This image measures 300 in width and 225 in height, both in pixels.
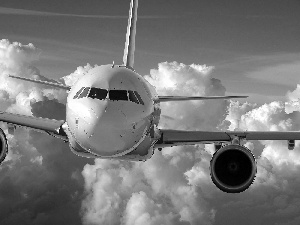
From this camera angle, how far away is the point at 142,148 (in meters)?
22.1

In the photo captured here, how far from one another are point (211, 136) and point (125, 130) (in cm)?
816

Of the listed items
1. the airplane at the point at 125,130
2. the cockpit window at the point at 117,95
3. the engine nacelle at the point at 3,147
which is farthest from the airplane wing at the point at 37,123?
the cockpit window at the point at 117,95

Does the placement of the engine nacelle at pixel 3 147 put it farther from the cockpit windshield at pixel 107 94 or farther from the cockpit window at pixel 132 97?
the cockpit window at pixel 132 97

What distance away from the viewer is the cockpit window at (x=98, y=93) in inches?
710

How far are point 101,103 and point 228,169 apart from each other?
8210mm

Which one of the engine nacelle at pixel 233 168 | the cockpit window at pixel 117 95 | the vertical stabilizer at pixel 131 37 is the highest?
the vertical stabilizer at pixel 131 37

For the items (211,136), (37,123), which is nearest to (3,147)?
(37,123)

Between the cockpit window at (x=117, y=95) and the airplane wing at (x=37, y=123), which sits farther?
the airplane wing at (x=37, y=123)

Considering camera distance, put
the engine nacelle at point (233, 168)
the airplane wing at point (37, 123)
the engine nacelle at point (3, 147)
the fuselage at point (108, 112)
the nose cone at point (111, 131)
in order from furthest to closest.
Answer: the airplane wing at point (37, 123)
the engine nacelle at point (3, 147)
the engine nacelle at point (233, 168)
the fuselage at point (108, 112)
the nose cone at point (111, 131)

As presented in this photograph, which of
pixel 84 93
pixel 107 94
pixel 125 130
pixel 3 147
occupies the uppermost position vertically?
pixel 84 93

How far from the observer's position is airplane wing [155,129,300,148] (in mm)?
24281

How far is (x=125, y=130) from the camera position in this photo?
17.6 metres

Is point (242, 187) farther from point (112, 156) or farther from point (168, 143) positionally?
point (112, 156)

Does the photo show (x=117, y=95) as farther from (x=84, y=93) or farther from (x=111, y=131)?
(x=111, y=131)
